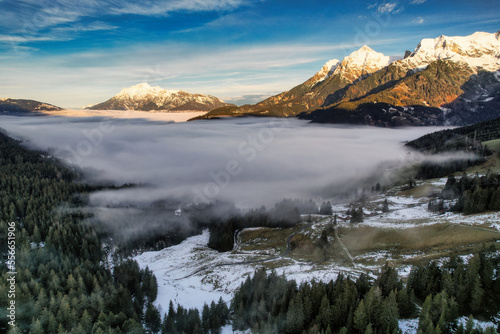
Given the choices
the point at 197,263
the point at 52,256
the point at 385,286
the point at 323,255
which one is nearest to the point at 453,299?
the point at 385,286

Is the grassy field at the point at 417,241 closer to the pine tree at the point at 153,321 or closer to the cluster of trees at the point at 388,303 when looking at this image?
the cluster of trees at the point at 388,303

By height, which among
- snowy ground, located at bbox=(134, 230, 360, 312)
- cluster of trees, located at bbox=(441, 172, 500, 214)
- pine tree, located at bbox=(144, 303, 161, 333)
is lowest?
snowy ground, located at bbox=(134, 230, 360, 312)

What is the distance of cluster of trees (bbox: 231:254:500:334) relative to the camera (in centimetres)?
6744

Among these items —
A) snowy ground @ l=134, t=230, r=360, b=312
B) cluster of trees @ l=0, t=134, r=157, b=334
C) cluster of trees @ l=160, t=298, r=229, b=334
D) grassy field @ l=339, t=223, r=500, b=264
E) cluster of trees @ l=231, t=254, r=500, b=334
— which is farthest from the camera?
snowy ground @ l=134, t=230, r=360, b=312

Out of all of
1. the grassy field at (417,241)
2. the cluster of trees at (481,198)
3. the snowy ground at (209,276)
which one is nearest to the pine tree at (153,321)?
the snowy ground at (209,276)

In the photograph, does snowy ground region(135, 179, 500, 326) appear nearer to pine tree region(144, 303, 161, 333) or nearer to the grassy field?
the grassy field

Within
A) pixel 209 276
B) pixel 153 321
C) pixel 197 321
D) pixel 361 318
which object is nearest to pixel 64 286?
pixel 153 321

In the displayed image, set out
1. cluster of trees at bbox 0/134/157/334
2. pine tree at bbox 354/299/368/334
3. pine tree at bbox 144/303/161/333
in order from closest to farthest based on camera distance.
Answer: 1. pine tree at bbox 354/299/368/334
2. cluster of trees at bbox 0/134/157/334
3. pine tree at bbox 144/303/161/333

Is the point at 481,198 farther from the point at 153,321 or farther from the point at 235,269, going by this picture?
the point at 153,321

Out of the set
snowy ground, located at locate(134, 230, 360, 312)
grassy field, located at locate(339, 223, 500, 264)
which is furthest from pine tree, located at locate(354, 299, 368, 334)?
grassy field, located at locate(339, 223, 500, 264)

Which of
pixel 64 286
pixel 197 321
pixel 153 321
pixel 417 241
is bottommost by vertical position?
pixel 153 321

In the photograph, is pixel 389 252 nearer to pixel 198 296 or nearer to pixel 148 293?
pixel 198 296

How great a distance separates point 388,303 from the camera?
233ft

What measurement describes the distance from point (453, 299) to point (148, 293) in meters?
135
